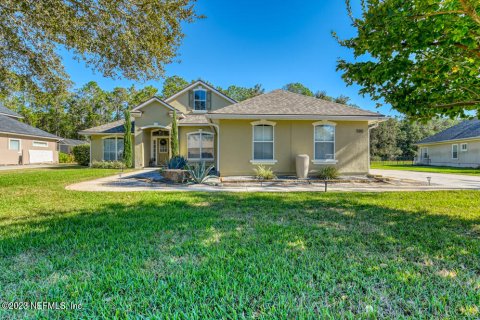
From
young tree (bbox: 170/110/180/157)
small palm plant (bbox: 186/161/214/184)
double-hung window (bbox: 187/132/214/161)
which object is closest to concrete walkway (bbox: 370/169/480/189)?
small palm plant (bbox: 186/161/214/184)

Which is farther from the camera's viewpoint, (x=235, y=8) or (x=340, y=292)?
(x=235, y=8)

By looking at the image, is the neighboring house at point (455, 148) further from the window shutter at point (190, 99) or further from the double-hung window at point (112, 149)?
the double-hung window at point (112, 149)

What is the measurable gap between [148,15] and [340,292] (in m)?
7.71

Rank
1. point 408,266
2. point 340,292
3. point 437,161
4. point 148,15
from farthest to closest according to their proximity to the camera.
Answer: point 437,161, point 148,15, point 408,266, point 340,292

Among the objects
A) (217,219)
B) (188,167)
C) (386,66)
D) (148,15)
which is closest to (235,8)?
(148,15)

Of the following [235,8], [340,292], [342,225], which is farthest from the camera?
[235,8]

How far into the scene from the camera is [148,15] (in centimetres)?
669

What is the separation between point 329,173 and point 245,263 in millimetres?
9673

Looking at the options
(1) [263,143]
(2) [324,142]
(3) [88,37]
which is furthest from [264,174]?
(3) [88,37]

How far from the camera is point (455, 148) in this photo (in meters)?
25.4

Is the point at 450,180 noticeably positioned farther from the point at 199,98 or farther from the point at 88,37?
the point at 199,98

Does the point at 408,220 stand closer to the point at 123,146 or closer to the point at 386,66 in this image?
the point at 386,66

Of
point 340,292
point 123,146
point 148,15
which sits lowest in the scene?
point 340,292

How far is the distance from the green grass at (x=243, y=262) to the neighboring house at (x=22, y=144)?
83.1ft
